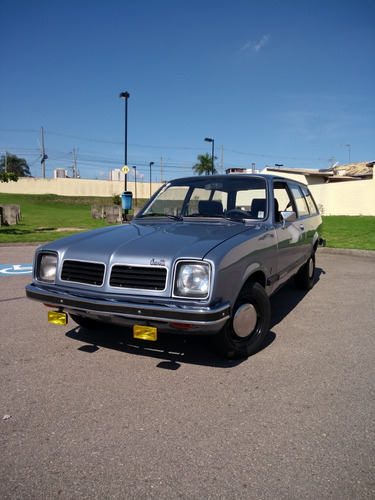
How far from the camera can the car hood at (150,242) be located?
295 centimetres

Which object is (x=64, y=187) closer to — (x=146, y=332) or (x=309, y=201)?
(x=309, y=201)

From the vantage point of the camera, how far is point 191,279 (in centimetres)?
284

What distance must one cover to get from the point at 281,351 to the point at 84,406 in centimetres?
184

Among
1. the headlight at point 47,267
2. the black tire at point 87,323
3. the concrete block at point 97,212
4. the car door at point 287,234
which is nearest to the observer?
the headlight at point 47,267

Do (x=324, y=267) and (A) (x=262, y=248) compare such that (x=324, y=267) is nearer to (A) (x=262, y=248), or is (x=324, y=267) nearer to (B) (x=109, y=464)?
(A) (x=262, y=248)

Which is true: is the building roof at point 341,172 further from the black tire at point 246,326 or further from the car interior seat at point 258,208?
the black tire at point 246,326

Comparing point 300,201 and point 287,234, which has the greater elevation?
point 300,201

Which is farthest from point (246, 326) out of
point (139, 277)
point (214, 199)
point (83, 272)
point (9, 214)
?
point (9, 214)

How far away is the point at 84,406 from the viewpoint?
2.61 m

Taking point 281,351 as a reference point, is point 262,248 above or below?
above

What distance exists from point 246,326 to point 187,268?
83 cm

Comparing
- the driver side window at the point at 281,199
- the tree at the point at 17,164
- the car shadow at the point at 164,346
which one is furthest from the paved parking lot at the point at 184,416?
the tree at the point at 17,164

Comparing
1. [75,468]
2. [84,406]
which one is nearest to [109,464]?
[75,468]

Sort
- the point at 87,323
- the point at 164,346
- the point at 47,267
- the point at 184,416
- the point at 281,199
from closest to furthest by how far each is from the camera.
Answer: the point at 184,416 → the point at 47,267 → the point at 164,346 → the point at 87,323 → the point at 281,199
